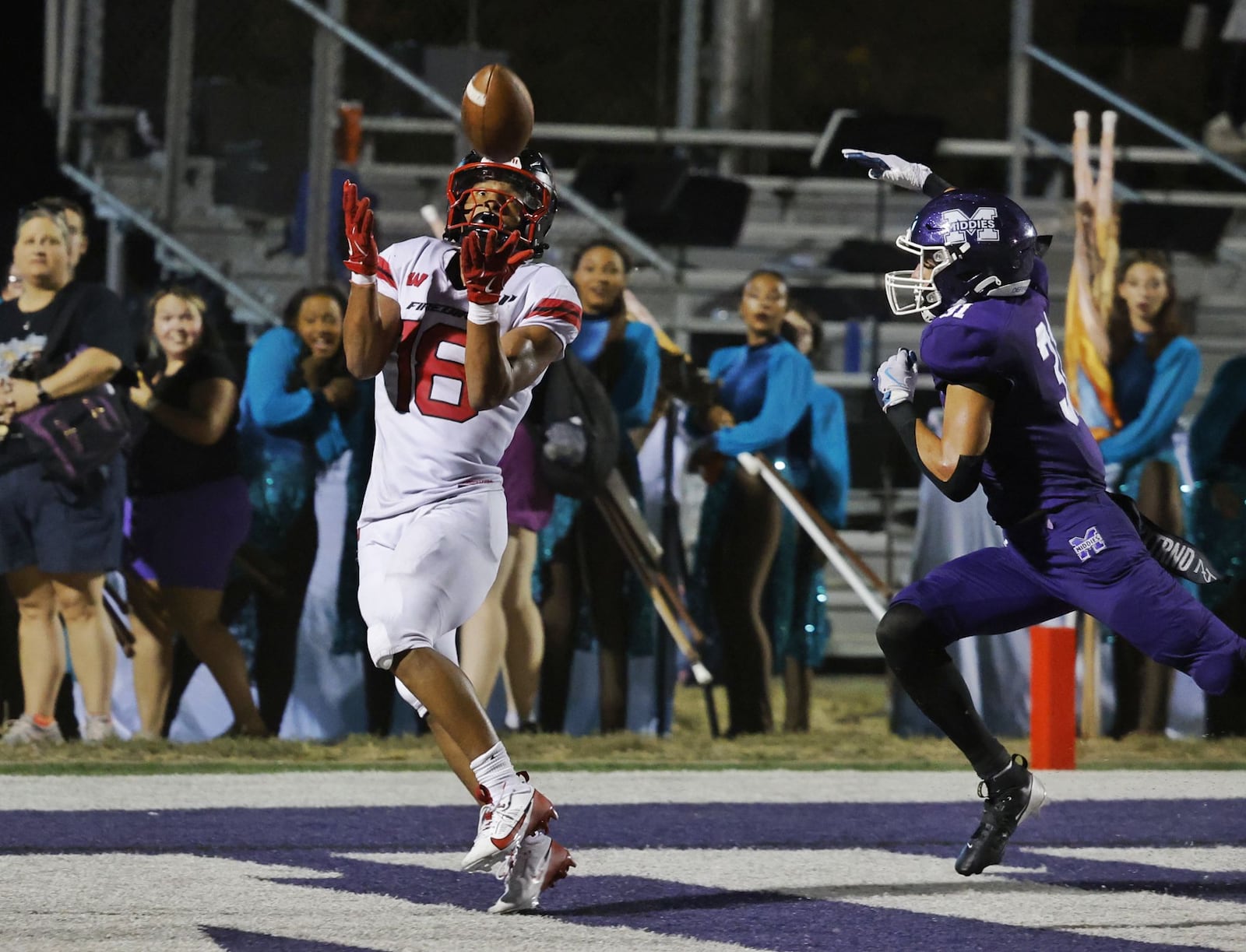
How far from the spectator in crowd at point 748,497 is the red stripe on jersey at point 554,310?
12.1 feet

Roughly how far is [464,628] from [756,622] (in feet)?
4.36

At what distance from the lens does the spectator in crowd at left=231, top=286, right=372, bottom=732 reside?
26.8ft

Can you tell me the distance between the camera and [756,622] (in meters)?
8.58

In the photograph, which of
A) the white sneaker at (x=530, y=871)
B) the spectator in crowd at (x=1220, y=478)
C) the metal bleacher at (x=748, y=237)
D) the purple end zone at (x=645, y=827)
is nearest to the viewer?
the white sneaker at (x=530, y=871)

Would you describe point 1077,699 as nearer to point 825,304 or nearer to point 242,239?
point 825,304

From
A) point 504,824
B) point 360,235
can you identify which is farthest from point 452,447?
point 504,824

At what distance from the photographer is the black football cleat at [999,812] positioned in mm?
5230

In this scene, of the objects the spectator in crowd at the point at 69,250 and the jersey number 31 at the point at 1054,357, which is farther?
the spectator in crowd at the point at 69,250

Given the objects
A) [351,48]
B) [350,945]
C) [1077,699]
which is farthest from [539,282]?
[351,48]

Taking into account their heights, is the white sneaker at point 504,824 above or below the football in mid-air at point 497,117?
below

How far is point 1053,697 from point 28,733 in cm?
388

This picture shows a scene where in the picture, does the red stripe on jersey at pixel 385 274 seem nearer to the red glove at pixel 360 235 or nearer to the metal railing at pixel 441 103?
the red glove at pixel 360 235

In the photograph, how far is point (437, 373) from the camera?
4.83 meters

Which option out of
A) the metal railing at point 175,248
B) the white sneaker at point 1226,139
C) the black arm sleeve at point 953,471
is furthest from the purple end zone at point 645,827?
the white sneaker at point 1226,139
